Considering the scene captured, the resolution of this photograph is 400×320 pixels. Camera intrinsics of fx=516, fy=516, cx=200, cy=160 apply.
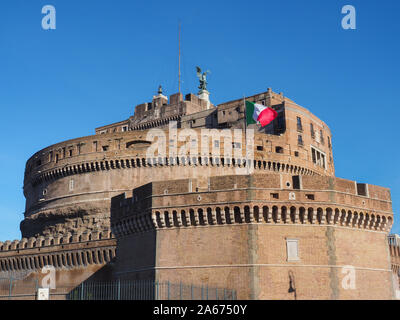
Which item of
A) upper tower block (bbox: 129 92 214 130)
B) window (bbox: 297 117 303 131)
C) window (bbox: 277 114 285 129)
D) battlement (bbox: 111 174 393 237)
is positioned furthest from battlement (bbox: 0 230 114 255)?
window (bbox: 297 117 303 131)

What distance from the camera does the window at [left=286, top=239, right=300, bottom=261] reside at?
23127mm

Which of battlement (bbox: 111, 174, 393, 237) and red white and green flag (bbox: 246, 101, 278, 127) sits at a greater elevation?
red white and green flag (bbox: 246, 101, 278, 127)

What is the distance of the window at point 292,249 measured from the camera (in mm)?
23127

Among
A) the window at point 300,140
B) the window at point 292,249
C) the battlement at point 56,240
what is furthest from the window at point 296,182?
the window at point 300,140

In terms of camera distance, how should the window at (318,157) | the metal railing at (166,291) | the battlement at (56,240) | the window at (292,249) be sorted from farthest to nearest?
1. the window at (318,157)
2. the battlement at (56,240)
3. the window at (292,249)
4. the metal railing at (166,291)

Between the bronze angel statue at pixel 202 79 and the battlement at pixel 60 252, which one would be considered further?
the bronze angel statue at pixel 202 79

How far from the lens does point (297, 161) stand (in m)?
51.8

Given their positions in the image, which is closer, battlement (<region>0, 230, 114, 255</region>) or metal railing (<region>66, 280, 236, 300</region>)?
metal railing (<region>66, 280, 236, 300</region>)

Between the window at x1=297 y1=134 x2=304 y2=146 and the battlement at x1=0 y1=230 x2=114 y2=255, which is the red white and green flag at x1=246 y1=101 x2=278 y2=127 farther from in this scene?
the window at x1=297 y1=134 x2=304 y2=146

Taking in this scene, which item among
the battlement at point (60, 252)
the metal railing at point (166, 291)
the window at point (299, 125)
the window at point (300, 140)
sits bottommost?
the metal railing at point (166, 291)

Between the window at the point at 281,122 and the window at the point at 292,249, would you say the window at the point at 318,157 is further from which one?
the window at the point at 292,249

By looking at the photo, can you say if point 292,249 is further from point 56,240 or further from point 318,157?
point 318,157
